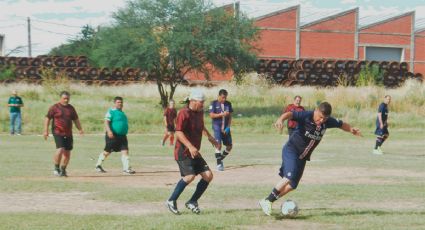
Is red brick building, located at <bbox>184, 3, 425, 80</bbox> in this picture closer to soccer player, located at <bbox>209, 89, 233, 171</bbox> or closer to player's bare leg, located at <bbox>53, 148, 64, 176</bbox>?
soccer player, located at <bbox>209, 89, 233, 171</bbox>

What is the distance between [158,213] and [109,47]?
1228 inches

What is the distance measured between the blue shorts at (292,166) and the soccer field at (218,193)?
1.76 ft

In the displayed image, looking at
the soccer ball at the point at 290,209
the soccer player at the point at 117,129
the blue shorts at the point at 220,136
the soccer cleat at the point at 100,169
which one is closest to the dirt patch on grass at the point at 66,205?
the soccer ball at the point at 290,209

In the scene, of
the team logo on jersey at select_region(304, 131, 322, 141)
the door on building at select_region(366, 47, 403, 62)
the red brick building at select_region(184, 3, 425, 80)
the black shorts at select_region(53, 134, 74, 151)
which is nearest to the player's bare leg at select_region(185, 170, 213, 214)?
the team logo on jersey at select_region(304, 131, 322, 141)

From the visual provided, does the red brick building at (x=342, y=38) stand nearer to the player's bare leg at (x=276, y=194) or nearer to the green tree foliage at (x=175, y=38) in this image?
the green tree foliage at (x=175, y=38)

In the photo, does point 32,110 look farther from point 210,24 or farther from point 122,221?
point 122,221

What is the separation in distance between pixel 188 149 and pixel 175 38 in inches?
1181

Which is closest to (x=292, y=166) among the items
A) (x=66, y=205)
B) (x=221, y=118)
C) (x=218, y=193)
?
(x=218, y=193)

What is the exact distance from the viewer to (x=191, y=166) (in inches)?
423

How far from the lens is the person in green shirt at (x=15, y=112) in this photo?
33.2 meters

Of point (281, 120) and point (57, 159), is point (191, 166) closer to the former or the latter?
point (281, 120)

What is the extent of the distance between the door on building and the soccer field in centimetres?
4732

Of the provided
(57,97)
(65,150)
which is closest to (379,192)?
(65,150)

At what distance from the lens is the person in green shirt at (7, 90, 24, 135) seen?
33.2 m
